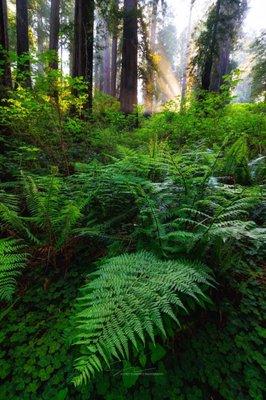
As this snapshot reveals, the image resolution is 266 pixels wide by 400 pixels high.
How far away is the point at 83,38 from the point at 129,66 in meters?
A: 2.50

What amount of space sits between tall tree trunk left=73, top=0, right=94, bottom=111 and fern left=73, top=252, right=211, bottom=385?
8024 mm

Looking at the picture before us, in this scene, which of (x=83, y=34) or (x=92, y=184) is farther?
(x=83, y=34)

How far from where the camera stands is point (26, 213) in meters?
3.43

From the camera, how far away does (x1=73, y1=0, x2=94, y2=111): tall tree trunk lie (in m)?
8.91

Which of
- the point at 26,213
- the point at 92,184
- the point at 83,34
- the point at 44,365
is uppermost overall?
the point at 83,34

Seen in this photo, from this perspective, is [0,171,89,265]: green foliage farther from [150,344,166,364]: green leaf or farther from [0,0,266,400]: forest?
[150,344,166,364]: green leaf

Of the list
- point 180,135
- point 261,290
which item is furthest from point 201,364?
point 180,135

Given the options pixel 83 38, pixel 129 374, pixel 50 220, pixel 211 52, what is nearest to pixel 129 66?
pixel 83 38

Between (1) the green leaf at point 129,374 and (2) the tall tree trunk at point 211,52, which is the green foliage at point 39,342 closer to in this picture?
(1) the green leaf at point 129,374

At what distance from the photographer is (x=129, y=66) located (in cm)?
1102

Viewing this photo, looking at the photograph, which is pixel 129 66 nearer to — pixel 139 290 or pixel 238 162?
pixel 238 162

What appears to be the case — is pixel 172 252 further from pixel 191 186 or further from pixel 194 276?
pixel 191 186

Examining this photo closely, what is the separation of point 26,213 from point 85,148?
3127 mm

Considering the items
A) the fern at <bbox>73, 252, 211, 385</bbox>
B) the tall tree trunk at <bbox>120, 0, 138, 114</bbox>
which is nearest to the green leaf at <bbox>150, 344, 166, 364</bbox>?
the fern at <bbox>73, 252, 211, 385</bbox>
